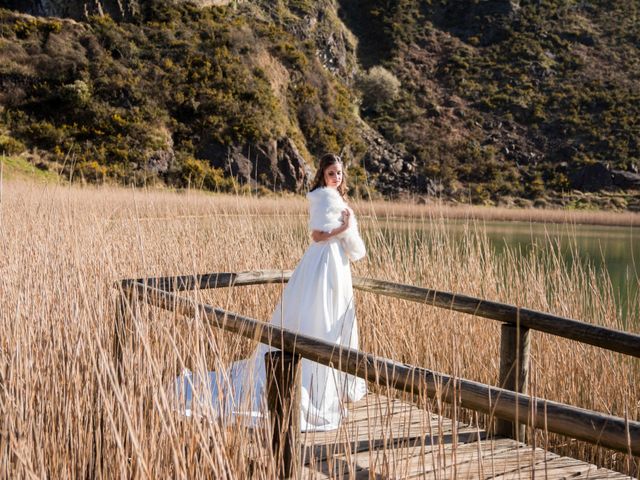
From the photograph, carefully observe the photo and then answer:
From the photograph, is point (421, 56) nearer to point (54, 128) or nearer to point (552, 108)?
point (552, 108)

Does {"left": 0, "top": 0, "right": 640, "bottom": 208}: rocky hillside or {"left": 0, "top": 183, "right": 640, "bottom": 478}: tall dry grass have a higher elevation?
{"left": 0, "top": 0, "right": 640, "bottom": 208}: rocky hillside

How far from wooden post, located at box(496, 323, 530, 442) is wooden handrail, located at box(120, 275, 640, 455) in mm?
1026

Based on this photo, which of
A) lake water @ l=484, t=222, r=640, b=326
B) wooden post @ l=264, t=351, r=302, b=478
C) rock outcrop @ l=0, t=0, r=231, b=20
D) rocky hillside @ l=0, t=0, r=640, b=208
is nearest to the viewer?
wooden post @ l=264, t=351, r=302, b=478

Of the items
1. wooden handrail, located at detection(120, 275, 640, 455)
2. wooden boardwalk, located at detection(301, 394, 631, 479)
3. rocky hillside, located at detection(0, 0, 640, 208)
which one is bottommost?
wooden boardwalk, located at detection(301, 394, 631, 479)

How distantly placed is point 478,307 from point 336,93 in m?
28.0

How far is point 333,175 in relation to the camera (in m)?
3.50

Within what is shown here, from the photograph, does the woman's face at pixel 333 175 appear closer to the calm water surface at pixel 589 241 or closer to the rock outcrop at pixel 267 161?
the calm water surface at pixel 589 241

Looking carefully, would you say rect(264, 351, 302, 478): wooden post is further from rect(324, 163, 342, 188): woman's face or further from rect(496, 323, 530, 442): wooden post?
rect(324, 163, 342, 188): woman's face

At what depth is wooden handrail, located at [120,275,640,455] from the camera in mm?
1454

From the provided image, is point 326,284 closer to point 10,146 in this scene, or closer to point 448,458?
point 448,458

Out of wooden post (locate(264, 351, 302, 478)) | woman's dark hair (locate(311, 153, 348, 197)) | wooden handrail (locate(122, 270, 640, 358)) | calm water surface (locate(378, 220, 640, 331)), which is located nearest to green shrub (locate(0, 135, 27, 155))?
calm water surface (locate(378, 220, 640, 331))

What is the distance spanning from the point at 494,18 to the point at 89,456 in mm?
41275

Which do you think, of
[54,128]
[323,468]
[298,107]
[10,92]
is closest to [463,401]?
[323,468]

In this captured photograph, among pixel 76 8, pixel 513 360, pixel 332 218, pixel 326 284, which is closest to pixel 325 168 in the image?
pixel 332 218
